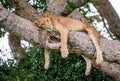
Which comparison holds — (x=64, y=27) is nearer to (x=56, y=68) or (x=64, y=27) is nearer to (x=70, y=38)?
(x=70, y=38)

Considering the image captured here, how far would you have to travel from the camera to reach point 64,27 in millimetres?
Result: 4715

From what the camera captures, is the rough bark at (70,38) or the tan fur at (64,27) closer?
the rough bark at (70,38)

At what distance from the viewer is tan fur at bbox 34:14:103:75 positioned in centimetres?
455

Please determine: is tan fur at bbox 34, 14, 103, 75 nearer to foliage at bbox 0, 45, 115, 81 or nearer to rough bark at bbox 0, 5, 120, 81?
rough bark at bbox 0, 5, 120, 81

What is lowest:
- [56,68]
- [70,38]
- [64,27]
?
[56,68]

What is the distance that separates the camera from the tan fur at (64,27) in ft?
14.9

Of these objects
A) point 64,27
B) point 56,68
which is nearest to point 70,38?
point 64,27

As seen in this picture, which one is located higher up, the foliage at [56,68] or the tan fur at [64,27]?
the tan fur at [64,27]

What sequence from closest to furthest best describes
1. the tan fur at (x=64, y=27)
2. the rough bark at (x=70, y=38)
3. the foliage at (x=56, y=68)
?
the rough bark at (x=70, y=38) → the tan fur at (x=64, y=27) → the foliage at (x=56, y=68)

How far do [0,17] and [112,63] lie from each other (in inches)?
66.6

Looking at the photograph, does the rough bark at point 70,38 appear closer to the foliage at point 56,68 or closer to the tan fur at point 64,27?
the tan fur at point 64,27

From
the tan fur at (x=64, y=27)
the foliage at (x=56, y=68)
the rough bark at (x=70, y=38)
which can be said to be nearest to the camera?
the rough bark at (x=70, y=38)

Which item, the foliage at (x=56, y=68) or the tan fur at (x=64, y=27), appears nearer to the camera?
the tan fur at (x=64, y=27)

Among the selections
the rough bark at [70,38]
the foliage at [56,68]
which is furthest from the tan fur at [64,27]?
the foliage at [56,68]
